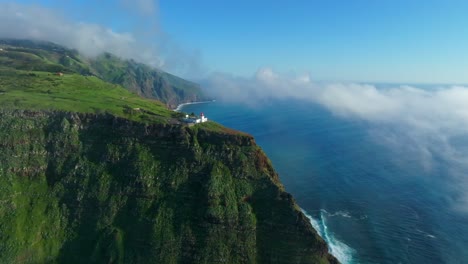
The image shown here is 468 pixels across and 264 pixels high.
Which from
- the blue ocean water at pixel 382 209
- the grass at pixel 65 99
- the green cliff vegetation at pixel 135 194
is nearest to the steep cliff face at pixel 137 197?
the green cliff vegetation at pixel 135 194

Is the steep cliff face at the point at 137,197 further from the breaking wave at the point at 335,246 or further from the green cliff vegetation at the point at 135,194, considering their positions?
the breaking wave at the point at 335,246

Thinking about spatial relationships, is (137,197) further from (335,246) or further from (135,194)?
(335,246)

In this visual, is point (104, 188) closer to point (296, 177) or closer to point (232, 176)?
point (232, 176)

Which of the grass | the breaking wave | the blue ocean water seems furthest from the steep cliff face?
the blue ocean water

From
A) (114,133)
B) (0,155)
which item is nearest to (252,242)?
(114,133)

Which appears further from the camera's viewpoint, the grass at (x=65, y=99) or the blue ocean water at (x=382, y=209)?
the grass at (x=65, y=99)

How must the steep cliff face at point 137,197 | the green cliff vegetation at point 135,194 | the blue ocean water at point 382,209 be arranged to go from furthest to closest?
the blue ocean water at point 382,209 < the green cliff vegetation at point 135,194 < the steep cliff face at point 137,197

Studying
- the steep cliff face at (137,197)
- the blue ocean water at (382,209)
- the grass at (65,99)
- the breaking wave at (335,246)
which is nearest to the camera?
the steep cliff face at (137,197)

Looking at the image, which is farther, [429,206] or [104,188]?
[429,206]
